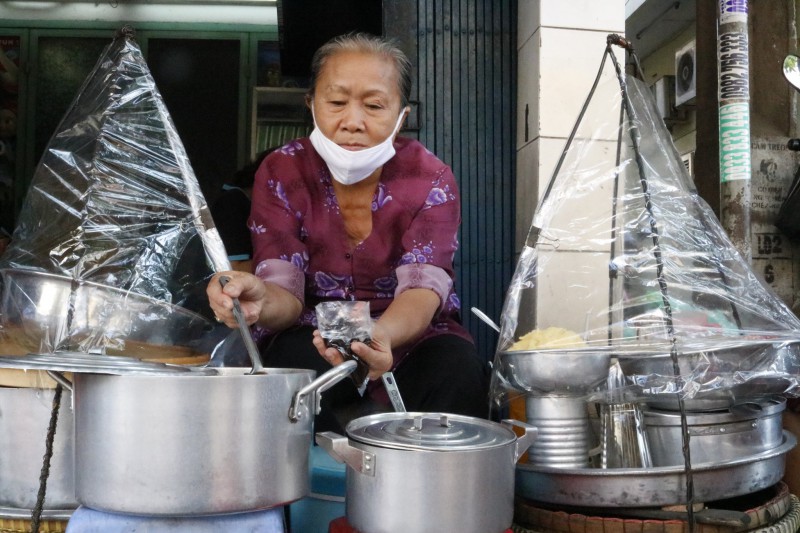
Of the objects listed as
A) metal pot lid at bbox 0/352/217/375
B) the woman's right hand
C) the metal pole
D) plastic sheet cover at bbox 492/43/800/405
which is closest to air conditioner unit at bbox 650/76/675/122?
the metal pole

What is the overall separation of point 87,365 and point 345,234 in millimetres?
1034

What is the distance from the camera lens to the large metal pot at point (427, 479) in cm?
110

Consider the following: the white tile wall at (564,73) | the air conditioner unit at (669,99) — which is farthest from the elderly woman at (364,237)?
the air conditioner unit at (669,99)

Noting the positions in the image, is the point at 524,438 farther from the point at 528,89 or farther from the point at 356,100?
the point at 528,89

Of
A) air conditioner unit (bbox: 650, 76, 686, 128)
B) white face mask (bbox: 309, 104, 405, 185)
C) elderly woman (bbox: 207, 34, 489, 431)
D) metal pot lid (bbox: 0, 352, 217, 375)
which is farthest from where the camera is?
air conditioner unit (bbox: 650, 76, 686, 128)

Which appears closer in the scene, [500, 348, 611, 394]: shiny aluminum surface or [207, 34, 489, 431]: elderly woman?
[500, 348, 611, 394]: shiny aluminum surface

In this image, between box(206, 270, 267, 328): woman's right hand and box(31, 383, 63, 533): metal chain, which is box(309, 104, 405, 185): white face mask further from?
box(31, 383, 63, 533): metal chain

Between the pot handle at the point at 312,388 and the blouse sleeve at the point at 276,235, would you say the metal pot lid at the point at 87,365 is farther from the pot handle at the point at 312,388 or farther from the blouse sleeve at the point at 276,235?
the blouse sleeve at the point at 276,235

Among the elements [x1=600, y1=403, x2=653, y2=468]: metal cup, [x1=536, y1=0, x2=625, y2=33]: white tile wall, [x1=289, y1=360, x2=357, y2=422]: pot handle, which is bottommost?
[x1=600, y1=403, x2=653, y2=468]: metal cup

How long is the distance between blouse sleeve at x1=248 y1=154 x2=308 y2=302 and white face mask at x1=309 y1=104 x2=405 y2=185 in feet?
0.55

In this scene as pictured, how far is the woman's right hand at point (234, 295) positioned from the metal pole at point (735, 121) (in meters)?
1.65

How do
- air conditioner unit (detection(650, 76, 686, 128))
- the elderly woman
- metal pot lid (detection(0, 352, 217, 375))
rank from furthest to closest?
1. air conditioner unit (detection(650, 76, 686, 128))
2. the elderly woman
3. metal pot lid (detection(0, 352, 217, 375))

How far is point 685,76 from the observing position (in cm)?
633

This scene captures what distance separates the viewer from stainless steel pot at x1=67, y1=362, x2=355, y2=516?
1.07 meters
